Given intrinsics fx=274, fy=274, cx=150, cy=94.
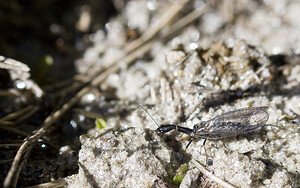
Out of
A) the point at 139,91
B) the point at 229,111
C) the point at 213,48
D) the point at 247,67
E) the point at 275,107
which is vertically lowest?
the point at 275,107

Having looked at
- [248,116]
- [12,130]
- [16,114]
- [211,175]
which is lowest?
[211,175]

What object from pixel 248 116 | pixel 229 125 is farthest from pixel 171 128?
pixel 248 116

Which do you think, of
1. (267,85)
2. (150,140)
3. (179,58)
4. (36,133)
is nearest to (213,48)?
(179,58)

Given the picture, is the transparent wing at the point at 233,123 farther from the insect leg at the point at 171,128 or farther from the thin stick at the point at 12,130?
the thin stick at the point at 12,130

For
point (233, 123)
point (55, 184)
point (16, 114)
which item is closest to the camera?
point (55, 184)

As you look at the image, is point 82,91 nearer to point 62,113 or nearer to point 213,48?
point 62,113

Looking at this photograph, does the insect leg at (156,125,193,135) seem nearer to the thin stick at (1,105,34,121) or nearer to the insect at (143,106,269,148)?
the insect at (143,106,269,148)

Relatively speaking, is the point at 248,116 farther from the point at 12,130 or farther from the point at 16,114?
the point at 16,114

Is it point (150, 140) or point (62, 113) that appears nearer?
point (150, 140)

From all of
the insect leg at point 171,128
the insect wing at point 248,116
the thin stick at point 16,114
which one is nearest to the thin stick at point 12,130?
the thin stick at point 16,114
